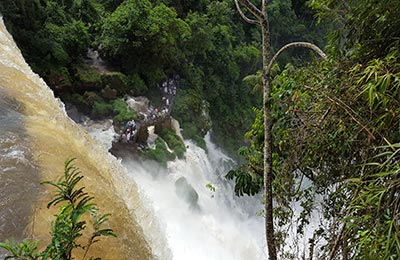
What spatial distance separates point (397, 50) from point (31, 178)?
10.2ft

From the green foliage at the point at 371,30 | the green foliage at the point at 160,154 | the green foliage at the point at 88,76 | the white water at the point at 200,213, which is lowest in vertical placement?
the white water at the point at 200,213

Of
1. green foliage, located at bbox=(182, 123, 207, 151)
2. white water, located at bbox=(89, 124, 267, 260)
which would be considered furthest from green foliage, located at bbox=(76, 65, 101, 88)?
green foliage, located at bbox=(182, 123, 207, 151)

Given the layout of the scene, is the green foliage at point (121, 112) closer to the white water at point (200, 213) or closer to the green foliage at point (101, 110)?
the green foliage at point (101, 110)

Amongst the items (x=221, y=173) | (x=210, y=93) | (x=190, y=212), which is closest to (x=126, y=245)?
(x=190, y=212)

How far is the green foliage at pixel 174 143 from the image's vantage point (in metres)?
12.5

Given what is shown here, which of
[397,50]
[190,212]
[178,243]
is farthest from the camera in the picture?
[190,212]

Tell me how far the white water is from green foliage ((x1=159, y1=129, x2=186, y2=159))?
0.91 ft

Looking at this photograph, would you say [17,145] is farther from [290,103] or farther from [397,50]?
[397,50]

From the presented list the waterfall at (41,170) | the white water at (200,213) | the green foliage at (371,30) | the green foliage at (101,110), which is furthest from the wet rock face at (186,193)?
the green foliage at (371,30)

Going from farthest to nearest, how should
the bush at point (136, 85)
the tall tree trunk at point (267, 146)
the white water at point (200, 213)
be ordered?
the bush at point (136, 85) < the white water at point (200, 213) < the tall tree trunk at point (267, 146)

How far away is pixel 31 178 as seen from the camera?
3645 mm

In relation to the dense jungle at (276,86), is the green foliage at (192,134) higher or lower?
lower

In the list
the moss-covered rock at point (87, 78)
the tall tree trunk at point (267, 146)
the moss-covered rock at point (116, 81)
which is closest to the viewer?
the tall tree trunk at point (267, 146)

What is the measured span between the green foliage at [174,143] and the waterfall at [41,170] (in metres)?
6.45
